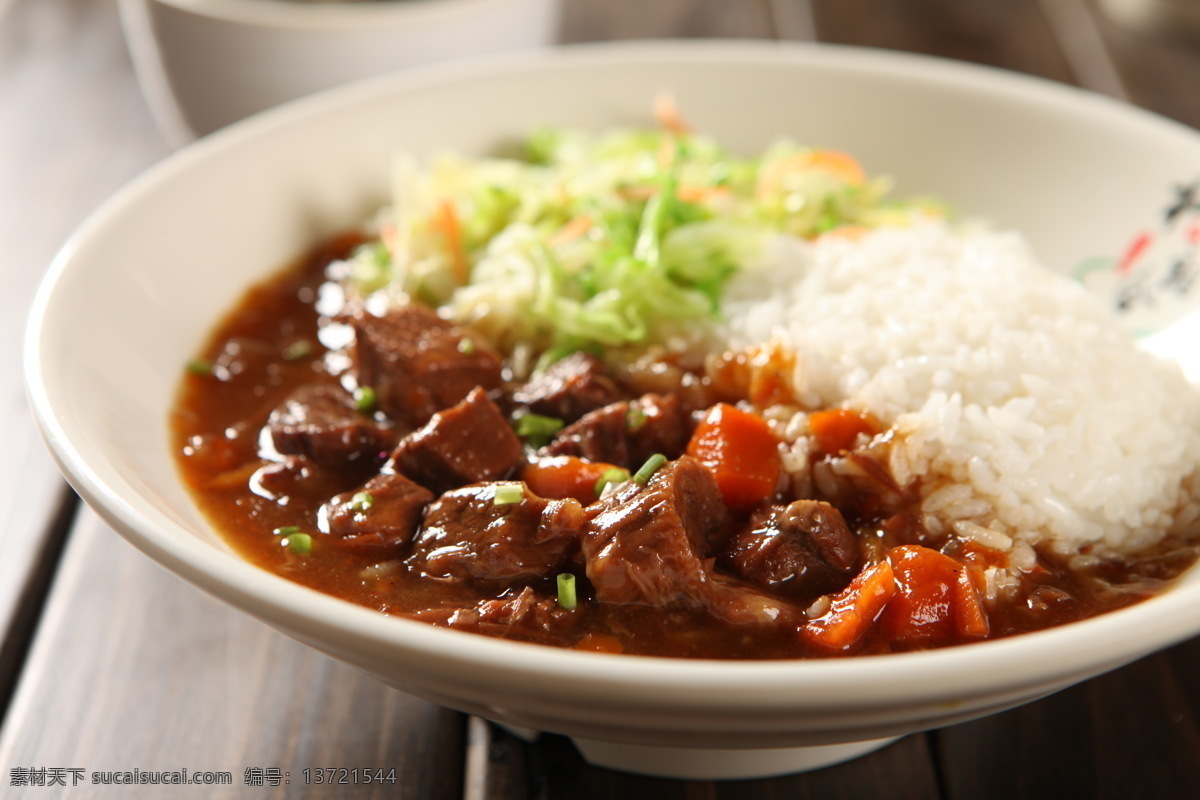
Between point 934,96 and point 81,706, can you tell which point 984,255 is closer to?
point 934,96

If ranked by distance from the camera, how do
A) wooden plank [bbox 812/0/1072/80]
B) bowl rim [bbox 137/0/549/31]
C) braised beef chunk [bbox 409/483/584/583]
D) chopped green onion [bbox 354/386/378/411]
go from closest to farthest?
braised beef chunk [bbox 409/483/584/583], chopped green onion [bbox 354/386/378/411], bowl rim [bbox 137/0/549/31], wooden plank [bbox 812/0/1072/80]

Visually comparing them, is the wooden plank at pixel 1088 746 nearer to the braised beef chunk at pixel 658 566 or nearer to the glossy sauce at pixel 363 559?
the glossy sauce at pixel 363 559

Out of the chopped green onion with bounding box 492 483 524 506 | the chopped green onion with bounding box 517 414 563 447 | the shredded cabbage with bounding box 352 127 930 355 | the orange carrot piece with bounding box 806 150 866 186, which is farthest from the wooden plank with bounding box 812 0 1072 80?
the chopped green onion with bounding box 492 483 524 506

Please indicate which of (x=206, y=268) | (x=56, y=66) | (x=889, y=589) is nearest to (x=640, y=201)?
(x=206, y=268)

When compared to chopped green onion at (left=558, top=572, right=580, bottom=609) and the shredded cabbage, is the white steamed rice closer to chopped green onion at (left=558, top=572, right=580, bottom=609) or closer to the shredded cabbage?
the shredded cabbage

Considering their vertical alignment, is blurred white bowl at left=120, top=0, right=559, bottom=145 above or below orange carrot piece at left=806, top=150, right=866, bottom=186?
above

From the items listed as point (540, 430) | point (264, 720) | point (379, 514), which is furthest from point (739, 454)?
point (264, 720)

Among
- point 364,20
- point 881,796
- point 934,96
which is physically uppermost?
point 364,20
